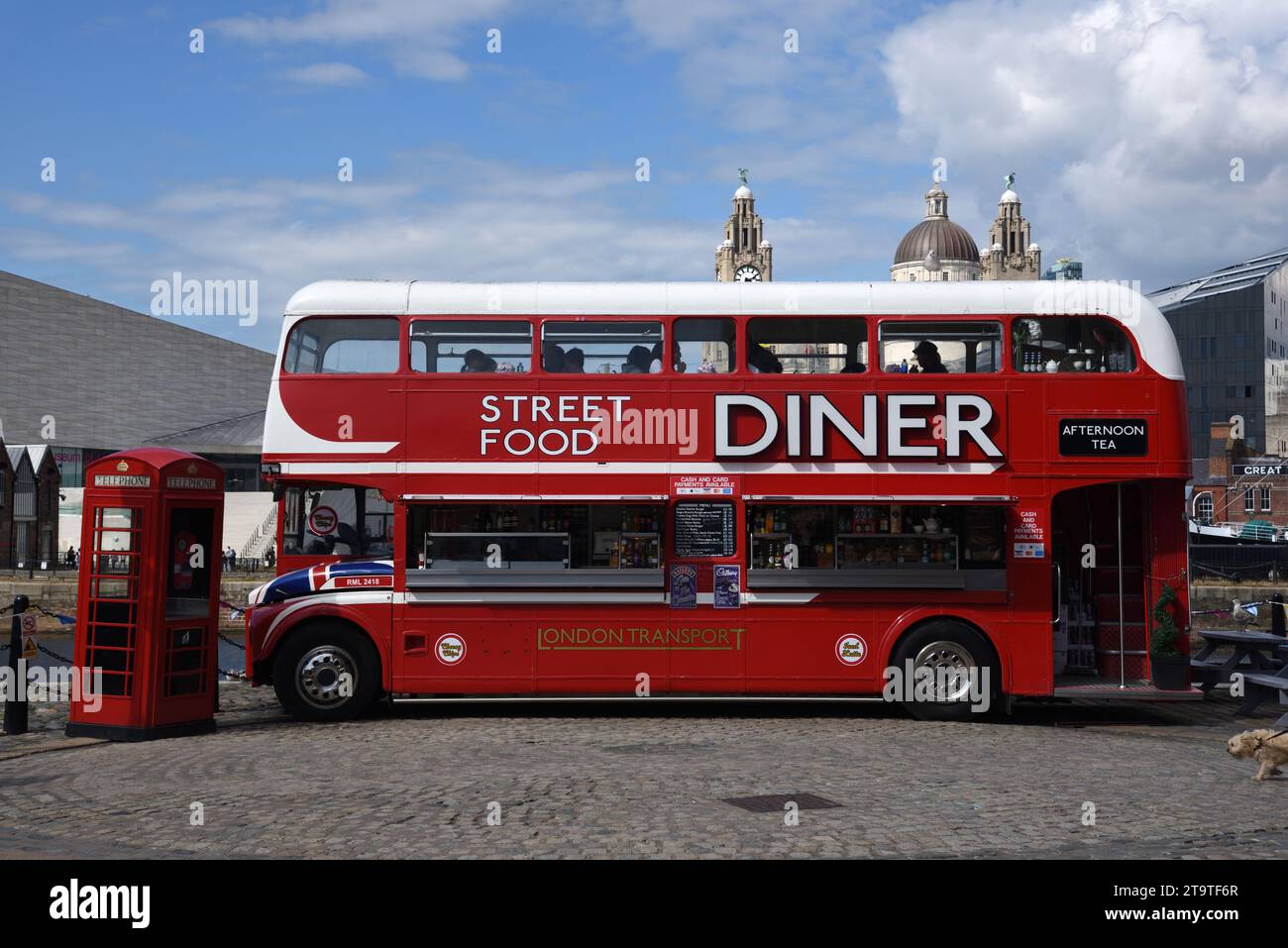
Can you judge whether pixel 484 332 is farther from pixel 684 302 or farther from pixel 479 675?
pixel 479 675

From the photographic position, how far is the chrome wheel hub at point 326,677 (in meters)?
14.6

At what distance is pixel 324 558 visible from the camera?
588 inches

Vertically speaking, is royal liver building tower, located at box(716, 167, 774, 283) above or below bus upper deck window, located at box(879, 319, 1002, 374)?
above

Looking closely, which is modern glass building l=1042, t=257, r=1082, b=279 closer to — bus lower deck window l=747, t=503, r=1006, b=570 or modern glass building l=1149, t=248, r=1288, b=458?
modern glass building l=1149, t=248, r=1288, b=458

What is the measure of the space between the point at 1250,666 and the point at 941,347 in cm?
627

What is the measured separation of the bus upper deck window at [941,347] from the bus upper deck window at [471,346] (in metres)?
4.33

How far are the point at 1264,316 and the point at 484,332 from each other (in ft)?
333

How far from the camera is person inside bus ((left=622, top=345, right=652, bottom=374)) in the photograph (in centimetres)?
1480

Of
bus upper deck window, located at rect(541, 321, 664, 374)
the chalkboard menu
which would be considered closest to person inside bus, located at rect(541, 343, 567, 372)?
bus upper deck window, located at rect(541, 321, 664, 374)

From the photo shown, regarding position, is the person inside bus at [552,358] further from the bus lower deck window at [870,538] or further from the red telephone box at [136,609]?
the red telephone box at [136,609]

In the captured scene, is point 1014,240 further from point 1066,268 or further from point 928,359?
point 928,359

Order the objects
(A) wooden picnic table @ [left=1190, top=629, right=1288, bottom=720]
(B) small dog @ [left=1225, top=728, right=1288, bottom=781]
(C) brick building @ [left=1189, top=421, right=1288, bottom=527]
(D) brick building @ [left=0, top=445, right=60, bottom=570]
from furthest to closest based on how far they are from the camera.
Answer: (C) brick building @ [left=1189, top=421, right=1288, bottom=527]
(D) brick building @ [left=0, top=445, right=60, bottom=570]
(A) wooden picnic table @ [left=1190, top=629, right=1288, bottom=720]
(B) small dog @ [left=1225, top=728, right=1288, bottom=781]

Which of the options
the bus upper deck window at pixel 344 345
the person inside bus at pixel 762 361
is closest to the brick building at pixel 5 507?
the bus upper deck window at pixel 344 345

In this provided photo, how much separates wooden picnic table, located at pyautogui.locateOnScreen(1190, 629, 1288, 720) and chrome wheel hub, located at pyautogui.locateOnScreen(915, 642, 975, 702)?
327 cm
